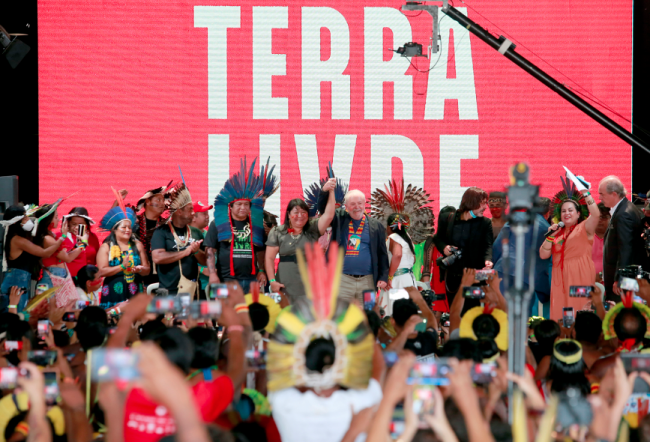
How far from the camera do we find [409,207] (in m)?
7.32

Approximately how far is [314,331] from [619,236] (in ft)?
12.2

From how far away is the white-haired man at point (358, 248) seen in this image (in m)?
5.24

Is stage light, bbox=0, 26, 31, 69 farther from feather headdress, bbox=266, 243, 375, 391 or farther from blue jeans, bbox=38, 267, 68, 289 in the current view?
feather headdress, bbox=266, 243, 375, 391

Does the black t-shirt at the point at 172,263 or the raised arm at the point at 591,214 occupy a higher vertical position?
the raised arm at the point at 591,214

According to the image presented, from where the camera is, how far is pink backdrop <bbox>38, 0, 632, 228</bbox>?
7816 mm

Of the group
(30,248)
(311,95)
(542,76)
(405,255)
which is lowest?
(405,255)

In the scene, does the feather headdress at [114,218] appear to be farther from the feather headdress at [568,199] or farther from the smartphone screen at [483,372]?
the smartphone screen at [483,372]

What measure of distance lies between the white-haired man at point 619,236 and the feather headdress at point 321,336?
3.40m

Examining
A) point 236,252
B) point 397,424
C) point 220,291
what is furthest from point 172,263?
point 397,424

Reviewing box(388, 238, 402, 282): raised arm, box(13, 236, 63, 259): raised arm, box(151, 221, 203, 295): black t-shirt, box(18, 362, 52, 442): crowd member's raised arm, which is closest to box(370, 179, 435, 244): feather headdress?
box(388, 238, 402, 282): raised arm

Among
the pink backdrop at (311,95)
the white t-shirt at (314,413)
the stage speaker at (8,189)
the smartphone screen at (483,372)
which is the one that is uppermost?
the pink backdrop at (311,95)

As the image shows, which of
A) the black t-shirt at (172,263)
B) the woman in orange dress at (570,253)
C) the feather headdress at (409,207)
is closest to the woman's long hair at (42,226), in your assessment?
the black t-shirt at (172,263)

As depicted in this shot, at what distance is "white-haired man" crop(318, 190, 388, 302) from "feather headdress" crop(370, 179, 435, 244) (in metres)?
1.63

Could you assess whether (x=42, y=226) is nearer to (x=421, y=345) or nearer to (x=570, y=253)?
(x=421, y=345)
